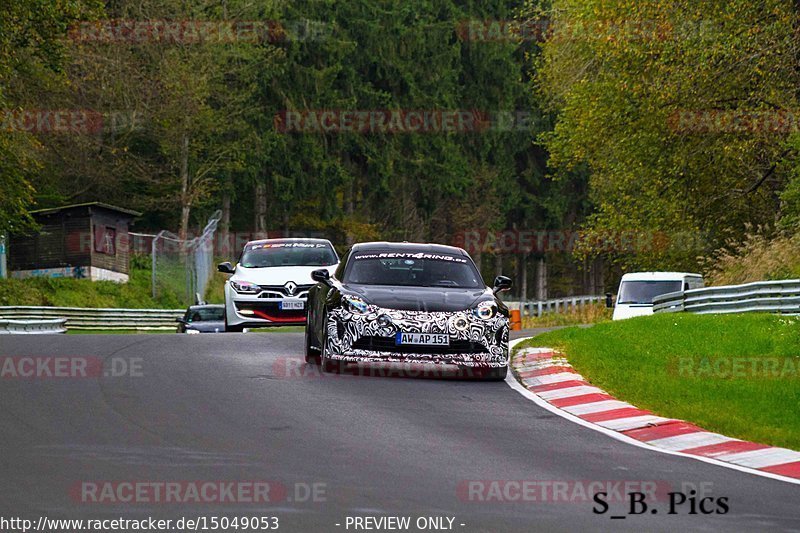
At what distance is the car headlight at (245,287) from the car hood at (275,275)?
8 centimetres

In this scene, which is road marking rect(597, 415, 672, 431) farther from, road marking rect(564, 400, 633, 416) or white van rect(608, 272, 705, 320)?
white van rect(608, 272, 705, 320)

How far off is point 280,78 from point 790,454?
5271 centimetres

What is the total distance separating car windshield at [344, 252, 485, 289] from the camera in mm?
17344

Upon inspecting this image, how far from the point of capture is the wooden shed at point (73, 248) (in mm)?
53625

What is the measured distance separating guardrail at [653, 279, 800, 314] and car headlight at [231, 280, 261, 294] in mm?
8624

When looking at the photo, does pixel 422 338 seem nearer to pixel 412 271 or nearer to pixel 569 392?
pixel 569 392

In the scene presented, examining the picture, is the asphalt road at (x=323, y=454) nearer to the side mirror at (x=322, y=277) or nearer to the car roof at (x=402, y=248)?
the side mirror at (x=322, y=277)

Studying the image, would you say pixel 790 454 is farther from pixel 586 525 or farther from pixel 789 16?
pixel 789 16

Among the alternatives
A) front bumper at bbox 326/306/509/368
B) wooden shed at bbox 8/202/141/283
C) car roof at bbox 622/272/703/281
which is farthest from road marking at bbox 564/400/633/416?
wooden shed at bbox 8/202/141/283

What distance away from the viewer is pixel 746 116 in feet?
110

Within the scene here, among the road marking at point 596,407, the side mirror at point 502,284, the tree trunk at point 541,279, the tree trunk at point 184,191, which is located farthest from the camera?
the tree trunk at point 541,279

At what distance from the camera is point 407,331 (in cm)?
1577

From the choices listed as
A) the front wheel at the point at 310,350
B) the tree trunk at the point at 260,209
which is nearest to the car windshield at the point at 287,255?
the front wheel at the point at 310,350

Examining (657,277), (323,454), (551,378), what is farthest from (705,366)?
(657,277)
